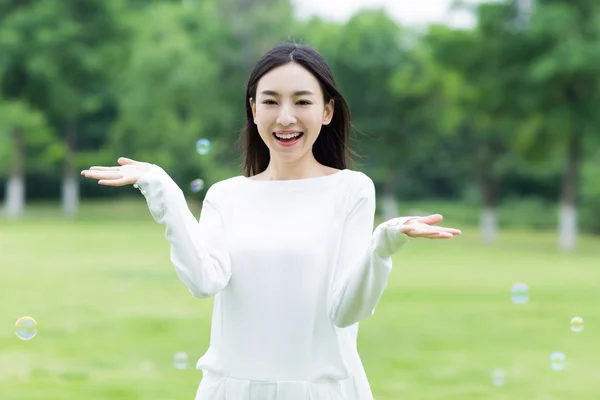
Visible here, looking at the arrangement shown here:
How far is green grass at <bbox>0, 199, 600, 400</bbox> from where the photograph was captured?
25.4ft

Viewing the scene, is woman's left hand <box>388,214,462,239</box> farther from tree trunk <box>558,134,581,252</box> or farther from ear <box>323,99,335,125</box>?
tree trunk <box>558,134,581,252</box>

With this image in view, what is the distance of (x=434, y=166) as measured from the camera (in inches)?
1737

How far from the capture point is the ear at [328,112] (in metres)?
3.12

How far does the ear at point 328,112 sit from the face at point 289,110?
7 centimetres

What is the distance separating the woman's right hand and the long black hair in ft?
1.70

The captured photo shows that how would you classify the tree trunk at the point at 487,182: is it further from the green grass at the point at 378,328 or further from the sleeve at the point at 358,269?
the sleeve at the point at 358,269

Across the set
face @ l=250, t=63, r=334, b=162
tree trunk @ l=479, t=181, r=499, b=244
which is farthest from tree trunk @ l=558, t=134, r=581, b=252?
face @ l=250, t=63, r=334, b=162

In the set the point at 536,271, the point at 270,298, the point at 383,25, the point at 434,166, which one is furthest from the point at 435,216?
the point at 434,166

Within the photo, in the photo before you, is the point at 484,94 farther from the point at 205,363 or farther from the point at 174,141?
the point at 205,363

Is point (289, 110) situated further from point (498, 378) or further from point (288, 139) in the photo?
point (498, 378)

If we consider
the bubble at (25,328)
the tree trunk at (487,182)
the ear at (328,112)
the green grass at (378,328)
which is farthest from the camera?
the tree trunk at (487,182)

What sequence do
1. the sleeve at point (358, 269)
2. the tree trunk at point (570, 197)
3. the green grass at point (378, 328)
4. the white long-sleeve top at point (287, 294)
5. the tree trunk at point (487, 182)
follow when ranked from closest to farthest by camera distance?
the sleeve at point (358, 269) < the white long-sleeve top at point (287, 294) < the green grass at point (378, 328) < the tree trunk at point (570, 197) < the tree trunk at point (487, 182)

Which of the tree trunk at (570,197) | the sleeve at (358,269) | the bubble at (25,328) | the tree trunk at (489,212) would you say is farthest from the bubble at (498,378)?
the tree trunk at (489,212)

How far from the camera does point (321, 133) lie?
3.26 m
